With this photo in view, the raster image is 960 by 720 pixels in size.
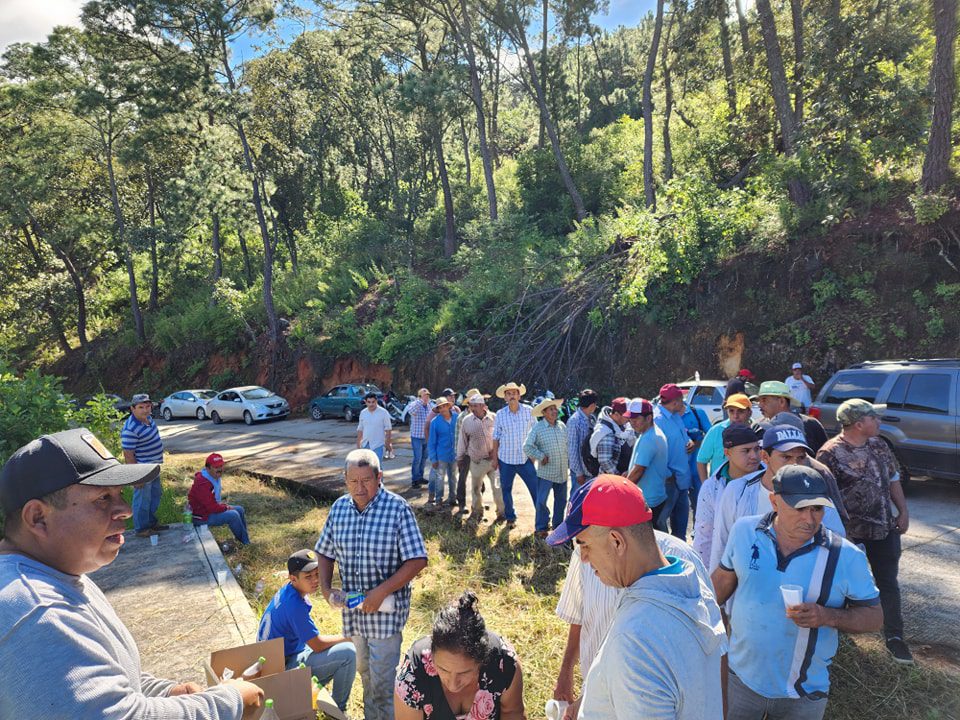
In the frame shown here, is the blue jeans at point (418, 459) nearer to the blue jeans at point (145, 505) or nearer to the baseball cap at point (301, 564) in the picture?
the blue jeans at point (145, 505)

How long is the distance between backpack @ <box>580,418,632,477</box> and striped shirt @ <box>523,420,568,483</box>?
387mm

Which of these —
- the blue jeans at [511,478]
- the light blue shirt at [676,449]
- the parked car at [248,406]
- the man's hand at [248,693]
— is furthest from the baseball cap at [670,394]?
the parked car at [248,406]

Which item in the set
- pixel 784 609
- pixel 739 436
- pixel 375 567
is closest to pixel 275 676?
pixel 375 567

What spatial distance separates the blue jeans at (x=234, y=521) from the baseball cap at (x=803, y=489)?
698 centimetres

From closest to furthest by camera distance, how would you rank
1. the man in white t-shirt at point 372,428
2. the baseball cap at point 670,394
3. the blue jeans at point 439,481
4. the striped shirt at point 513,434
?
1. the baseball cap at point 670,394
2. the striped shirt at point 513,434
3. the blue jeans at point 439,481
4. the man in white t-shirt at point 372,428

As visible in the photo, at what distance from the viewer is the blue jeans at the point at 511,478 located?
802cm

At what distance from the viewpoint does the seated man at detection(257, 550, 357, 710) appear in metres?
4.13

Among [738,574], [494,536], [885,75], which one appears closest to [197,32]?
[885,75]

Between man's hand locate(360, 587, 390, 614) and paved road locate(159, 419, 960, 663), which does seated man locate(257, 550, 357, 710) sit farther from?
paved road locate(159, 419, 960, 663)

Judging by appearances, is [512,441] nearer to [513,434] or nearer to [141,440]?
[513,434]

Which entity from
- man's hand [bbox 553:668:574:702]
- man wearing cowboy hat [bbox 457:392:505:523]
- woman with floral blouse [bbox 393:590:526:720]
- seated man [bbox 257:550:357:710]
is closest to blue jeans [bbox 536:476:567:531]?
man wearing cowboy hat [bbox 457:392:505:523]

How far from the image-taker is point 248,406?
2336 cm

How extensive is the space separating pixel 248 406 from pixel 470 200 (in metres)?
15.9

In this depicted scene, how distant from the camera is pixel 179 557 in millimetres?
7223
